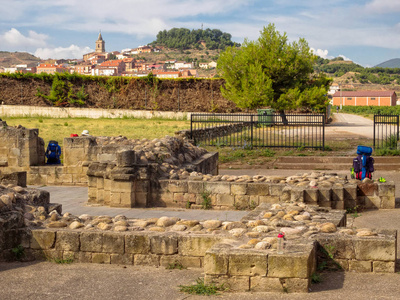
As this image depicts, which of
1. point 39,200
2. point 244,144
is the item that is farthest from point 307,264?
point 244,144

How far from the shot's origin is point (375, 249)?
5.36 m

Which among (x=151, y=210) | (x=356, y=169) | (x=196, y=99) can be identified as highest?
(x=196, y=99)

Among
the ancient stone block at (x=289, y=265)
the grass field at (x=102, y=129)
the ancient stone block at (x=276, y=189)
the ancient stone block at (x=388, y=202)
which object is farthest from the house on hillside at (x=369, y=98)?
the ancient stone block at (x=289, y=265)

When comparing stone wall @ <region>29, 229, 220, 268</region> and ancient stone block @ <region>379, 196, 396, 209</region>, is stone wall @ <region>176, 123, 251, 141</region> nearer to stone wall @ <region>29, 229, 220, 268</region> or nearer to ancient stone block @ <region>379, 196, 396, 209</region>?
ancient stone block @ <region>379, 196, 396, 209</region>

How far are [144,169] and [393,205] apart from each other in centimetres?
486

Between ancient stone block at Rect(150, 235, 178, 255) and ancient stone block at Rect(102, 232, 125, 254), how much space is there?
1.16 ft

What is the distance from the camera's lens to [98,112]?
42000 millimetres

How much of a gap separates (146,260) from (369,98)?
114 meters

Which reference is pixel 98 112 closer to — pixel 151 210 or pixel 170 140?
pixel 170 140

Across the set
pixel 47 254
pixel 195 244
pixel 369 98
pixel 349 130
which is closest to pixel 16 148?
pixel 47 254

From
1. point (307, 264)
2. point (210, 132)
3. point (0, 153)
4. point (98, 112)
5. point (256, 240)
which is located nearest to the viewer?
point (307, 264)

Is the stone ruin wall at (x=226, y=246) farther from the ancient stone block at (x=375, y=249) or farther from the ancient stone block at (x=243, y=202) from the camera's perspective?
the ancient stone block at (x=243, y=202)

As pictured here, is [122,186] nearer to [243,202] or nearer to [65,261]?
[243,202]

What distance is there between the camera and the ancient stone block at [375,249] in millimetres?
5305
